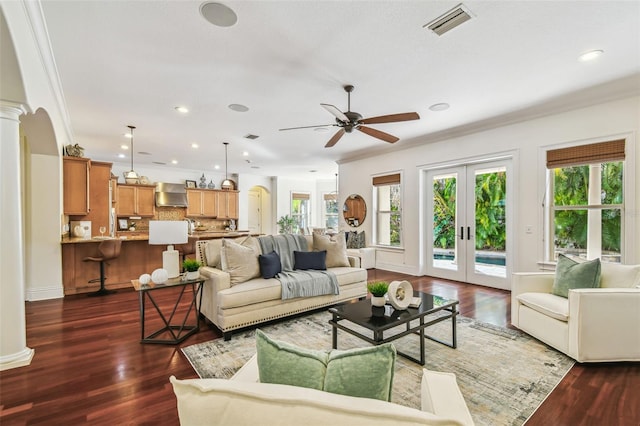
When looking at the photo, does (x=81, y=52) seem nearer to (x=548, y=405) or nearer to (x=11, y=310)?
(x=11, y=310)

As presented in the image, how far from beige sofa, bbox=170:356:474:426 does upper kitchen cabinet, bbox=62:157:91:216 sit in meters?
5.85

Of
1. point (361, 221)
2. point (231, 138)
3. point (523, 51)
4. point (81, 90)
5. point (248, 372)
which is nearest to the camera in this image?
point (248, 372)

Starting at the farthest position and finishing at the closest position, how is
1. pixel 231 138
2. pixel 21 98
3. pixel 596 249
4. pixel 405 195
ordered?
pixel 405 195
pixel 231 138
pixel 596 249
pixel 21 98

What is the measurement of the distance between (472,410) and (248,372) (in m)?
1.60

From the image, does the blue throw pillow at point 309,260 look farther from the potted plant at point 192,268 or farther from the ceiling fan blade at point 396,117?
the ceiling fan blade at point 396,117

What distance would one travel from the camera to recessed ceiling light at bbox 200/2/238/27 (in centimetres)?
223

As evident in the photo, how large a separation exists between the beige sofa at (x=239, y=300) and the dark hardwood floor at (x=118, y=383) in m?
0.30

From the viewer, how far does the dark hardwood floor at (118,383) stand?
6.18 feet

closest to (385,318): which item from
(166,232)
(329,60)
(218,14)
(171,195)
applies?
(166,232)

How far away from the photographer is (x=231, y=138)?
231 inches

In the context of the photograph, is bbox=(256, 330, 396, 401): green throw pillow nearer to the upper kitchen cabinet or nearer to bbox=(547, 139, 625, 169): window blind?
bbox=(547, 139, 625, 169): window blind

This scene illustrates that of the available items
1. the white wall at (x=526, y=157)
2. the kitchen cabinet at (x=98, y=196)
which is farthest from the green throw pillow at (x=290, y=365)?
the kitchen cabinet at (x=98, y=196)

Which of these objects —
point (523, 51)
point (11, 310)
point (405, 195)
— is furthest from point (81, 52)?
point (405, 195)

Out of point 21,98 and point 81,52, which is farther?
point 81,52
